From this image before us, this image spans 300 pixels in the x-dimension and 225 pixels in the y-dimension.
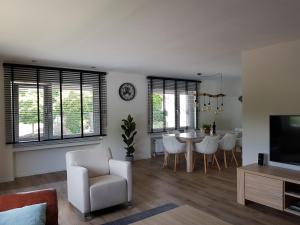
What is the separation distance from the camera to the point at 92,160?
11.2 ft

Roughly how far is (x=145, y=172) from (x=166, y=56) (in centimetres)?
248

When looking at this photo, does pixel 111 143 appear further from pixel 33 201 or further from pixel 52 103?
pixel 33 201

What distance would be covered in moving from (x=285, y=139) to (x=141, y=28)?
2.40 metres

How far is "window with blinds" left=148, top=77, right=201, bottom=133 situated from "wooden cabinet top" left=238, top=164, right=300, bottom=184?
317cm

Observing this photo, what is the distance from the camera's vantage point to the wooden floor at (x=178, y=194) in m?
2.93

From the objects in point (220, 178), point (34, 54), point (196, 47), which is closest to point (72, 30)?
point (34, 54)

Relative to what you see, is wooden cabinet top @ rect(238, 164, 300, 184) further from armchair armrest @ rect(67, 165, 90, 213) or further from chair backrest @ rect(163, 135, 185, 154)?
armchair armrest @ rect(67, 165, 90, 213)

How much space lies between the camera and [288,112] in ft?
10.8

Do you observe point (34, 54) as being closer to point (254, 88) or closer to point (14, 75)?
point (14, 75)

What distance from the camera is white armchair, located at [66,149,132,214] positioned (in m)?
2.93

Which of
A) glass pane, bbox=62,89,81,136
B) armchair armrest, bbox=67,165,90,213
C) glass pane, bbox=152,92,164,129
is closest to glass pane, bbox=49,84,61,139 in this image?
glass pane, bbox=62,89,81,136

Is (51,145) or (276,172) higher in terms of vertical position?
(51,145)

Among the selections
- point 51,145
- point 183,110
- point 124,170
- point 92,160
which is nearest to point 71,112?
point 51,145

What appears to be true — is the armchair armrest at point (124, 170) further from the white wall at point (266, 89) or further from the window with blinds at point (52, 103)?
the window with blinds at point (52, 103)
